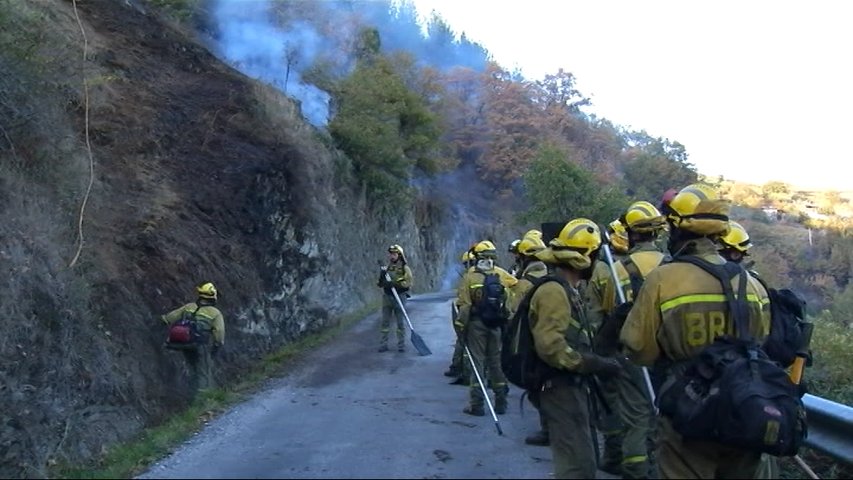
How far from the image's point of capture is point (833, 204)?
190ft

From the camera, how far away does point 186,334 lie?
37.4 feet

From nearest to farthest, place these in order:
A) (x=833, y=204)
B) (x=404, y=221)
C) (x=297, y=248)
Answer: (x=297, y=248) < (x=404, y=221) < (x=833, y=204)

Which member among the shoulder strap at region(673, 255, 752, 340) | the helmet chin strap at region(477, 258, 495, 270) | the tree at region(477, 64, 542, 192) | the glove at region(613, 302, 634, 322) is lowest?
the glove at region(613, 302, 634, 322)

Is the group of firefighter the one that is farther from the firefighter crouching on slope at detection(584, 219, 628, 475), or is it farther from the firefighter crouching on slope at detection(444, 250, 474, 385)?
the firefighter crouching on slope at detection(444, 250, 474, 385)

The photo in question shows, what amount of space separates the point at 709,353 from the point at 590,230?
1573 mm

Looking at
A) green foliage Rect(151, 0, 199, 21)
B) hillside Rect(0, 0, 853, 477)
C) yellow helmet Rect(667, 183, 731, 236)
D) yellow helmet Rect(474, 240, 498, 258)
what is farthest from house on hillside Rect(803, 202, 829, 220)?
yellow helmet Rect(667, 183, 731, 236)

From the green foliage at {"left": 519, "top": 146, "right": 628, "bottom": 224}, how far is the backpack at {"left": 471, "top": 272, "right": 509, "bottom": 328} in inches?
565

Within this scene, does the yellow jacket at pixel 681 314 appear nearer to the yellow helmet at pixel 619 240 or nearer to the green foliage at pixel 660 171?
the yellow helmet at pixel 619 240

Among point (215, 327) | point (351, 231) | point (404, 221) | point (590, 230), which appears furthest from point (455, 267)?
point (590, 230)

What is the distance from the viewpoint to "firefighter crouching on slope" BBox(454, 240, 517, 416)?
375 inches

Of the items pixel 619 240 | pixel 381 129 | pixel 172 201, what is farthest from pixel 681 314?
pixel 381 129

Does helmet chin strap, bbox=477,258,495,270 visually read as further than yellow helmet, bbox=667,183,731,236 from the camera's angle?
Yes

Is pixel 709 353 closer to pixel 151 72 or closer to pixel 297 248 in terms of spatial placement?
pixel 297 248

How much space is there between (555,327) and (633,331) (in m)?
0.67
